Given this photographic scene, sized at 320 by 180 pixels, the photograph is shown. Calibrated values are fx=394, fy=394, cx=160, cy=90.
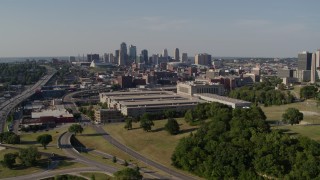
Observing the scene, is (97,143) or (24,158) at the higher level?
(24,158)

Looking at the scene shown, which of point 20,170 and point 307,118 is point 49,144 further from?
point 307,118

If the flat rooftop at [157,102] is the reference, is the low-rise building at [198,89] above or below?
above

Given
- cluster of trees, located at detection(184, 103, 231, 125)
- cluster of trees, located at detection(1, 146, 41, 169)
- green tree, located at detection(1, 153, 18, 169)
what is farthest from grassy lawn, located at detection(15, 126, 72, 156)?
cluster of trees, located at detection(184, 103, 231, 125)

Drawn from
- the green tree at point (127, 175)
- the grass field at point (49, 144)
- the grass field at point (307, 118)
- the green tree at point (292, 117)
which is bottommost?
the grass field at point (49, 144)

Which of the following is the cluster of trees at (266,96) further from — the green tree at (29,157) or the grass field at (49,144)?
the green tree at (29,157)

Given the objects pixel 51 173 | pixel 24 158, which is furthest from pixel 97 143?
pixel 51 173

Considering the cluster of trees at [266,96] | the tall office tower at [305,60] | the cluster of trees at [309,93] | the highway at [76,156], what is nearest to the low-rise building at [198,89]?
the cluster of trees at [266,96]

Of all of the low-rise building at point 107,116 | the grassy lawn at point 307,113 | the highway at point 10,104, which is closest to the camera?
the grassy lawn at point 307,113
